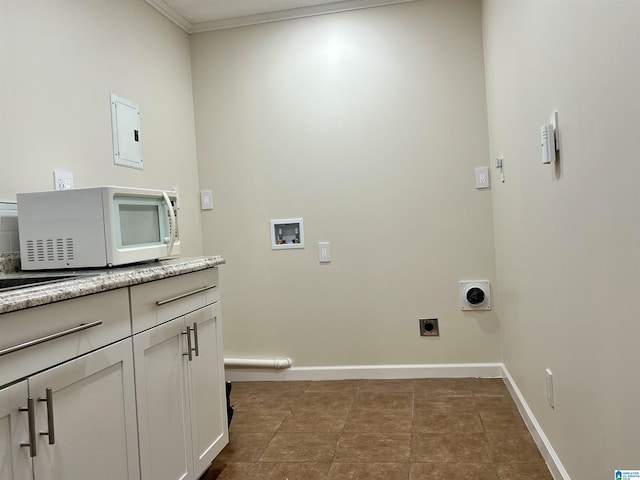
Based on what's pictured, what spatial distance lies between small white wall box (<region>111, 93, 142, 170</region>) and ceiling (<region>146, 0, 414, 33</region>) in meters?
0.79

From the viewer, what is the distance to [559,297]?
1.77 metres

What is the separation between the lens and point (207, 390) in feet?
6.72

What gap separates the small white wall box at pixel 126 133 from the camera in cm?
259

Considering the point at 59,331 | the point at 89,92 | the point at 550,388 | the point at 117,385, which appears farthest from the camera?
the point at 89,92

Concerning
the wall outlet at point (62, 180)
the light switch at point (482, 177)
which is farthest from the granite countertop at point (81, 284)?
the light switch at point (482, 177)

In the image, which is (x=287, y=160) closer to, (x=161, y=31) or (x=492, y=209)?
(x=161, y=31)

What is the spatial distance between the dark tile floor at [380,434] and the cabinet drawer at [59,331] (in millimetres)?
1007

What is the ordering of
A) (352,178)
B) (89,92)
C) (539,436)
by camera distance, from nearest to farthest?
(539,436) → (89,92) → (352,178)

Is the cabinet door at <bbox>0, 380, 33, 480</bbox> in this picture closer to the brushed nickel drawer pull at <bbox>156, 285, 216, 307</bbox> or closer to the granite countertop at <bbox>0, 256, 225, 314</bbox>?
the granite countertop at <bbox>0, 256, 225, 314</bbox>

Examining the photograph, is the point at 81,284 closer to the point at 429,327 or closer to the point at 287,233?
the point at 287,233

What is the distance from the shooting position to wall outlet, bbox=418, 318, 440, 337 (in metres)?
3.30

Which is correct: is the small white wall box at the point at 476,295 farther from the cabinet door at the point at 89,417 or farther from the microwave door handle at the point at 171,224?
the cabinet door at the point at 89,417

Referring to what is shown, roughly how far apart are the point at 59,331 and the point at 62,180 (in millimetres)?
1155

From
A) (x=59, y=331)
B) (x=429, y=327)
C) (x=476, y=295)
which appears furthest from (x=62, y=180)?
(x=476, y=295)
